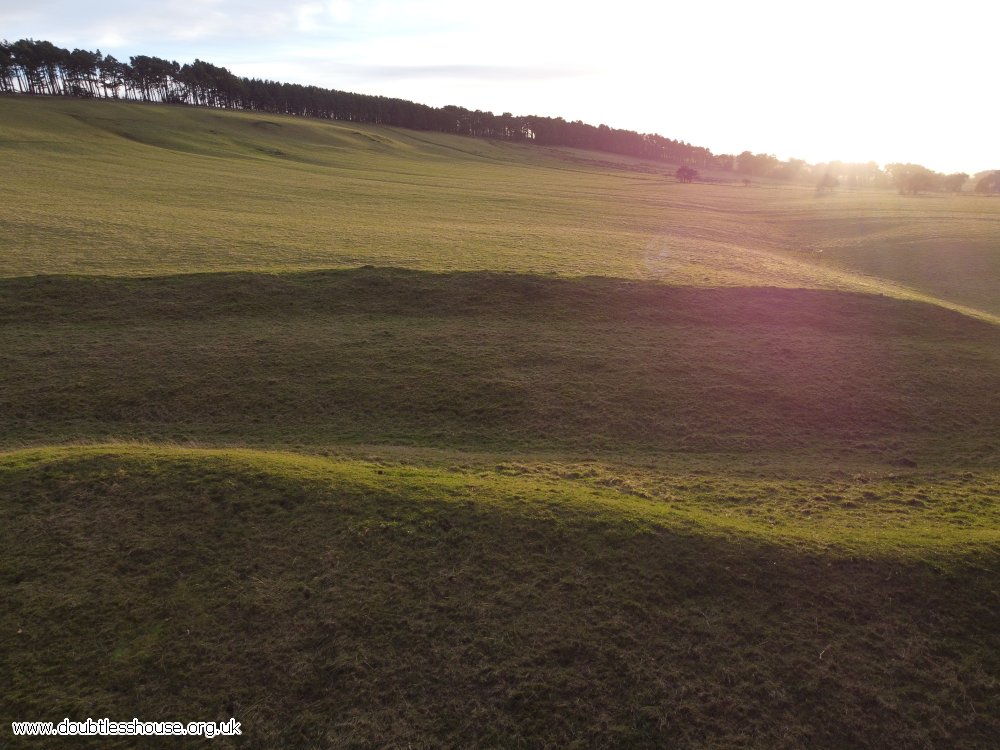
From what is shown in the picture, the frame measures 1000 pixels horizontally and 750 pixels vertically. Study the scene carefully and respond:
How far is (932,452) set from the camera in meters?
15.1

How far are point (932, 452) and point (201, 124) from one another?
98.7 m

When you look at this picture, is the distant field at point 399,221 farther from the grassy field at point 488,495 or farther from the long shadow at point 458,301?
the long shadow at point 458,301

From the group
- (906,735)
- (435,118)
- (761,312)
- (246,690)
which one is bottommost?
(246,690)

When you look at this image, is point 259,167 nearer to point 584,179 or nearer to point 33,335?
point 584,179

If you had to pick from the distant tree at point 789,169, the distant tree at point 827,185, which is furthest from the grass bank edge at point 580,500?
the distant tree at point 789,169

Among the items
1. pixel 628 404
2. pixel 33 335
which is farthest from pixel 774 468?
pixel 33 335

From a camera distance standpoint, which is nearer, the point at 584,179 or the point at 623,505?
the point at 623,505

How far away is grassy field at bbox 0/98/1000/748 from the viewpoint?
820 cm

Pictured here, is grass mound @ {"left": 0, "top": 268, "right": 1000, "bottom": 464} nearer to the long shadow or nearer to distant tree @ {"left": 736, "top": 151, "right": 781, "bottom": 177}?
the long shadow

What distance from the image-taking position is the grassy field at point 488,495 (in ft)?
26.9

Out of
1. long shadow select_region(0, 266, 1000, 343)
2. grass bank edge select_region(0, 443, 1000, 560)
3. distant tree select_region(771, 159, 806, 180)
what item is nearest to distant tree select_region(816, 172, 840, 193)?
distant tree select_region(771, 159, 806, 180)

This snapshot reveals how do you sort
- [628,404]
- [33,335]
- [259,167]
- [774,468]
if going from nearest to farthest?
[774,468]
[628,404]
[33,335]
[259,167]

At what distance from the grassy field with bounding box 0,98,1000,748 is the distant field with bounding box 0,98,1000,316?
58 cm

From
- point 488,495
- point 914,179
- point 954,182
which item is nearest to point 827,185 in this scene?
point 914,179
